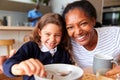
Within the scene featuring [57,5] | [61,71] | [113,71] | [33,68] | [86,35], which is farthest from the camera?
[57,5]

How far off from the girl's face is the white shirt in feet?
0.61

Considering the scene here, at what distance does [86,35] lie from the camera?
102cm

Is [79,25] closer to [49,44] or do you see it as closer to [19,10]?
[49,44]

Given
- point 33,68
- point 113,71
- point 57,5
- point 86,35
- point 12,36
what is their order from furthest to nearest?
point 57,5
point 12,36
point 86,35
point 113,71
point 33,68

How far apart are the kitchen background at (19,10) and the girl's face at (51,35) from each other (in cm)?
187

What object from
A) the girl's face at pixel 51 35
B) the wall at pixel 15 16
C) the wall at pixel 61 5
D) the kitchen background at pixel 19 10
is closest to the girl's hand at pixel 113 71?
the girl's face at pixel 51 35

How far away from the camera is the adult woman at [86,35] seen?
99 cm

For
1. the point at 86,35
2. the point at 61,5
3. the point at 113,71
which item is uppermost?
the point at 61,5

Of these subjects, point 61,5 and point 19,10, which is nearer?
point 19,10

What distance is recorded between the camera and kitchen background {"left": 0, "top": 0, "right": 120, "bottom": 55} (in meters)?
2.89

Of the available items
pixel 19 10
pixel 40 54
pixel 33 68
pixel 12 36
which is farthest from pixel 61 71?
pixel 19 10

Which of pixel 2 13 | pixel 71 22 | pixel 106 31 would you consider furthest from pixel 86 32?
pixel 2 13

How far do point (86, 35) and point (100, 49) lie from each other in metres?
0.13

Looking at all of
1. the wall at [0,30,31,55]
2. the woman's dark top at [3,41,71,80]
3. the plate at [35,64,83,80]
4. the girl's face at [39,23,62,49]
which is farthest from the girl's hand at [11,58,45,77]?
the wall at [0,30,31,55]
